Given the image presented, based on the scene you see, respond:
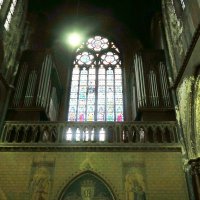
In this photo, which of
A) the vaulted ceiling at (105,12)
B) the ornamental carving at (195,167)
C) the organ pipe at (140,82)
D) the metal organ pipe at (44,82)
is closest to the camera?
the ornamental carving at (195,167)

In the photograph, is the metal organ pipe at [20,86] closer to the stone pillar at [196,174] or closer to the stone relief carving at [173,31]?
the stone relief carving at [173,31]

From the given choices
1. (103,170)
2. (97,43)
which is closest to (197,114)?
(103,170)

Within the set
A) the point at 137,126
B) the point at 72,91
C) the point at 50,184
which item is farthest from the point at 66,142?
the point at 72,91

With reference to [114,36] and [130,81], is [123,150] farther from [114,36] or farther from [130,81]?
[114,36]

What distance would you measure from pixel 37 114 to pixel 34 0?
719 centimetres

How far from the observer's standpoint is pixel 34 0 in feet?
48.6

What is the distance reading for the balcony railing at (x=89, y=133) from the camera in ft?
32.2

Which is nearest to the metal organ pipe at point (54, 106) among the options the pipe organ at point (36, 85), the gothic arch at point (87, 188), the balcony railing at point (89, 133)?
the pipe organ at point (36, 85)

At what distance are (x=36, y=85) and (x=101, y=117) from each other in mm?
3744

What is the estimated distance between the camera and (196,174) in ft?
27.1

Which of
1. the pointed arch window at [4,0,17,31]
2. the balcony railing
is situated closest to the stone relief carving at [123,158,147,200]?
the balcony railing

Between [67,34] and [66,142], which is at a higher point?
[67,34]

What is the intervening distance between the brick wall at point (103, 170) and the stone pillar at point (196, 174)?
1.46 ft

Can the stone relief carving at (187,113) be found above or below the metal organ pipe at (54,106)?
below
